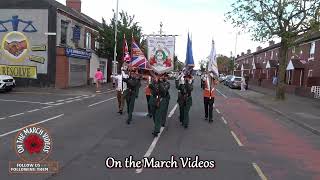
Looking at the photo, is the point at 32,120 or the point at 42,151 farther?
the point at 32,120

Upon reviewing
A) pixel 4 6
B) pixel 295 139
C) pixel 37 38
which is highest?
pixel 4 6

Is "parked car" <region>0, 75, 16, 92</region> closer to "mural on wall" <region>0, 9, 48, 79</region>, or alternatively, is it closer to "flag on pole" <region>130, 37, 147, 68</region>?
"mural on wall" <region>0, 9, 48, 79</region>

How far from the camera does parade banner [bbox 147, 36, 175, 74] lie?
15.9 m

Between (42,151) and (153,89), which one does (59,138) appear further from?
(153,89)

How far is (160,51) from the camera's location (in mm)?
16344

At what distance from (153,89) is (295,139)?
4.60m

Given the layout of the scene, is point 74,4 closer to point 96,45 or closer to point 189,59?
point 96,45

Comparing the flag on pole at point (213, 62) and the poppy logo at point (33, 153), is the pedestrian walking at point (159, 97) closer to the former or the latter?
the poppy logo at point (33, 153)

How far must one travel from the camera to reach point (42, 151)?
930 cm

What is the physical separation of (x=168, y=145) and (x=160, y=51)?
610cm

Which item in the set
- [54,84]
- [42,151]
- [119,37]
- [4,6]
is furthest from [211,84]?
[119,37]

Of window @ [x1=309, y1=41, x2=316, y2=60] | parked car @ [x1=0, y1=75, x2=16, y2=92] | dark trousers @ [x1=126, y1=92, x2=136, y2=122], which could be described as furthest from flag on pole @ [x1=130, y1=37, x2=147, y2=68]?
window @ [x1=309, y1=41, x2=316, y2=60]

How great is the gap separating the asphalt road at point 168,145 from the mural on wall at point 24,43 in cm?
1596

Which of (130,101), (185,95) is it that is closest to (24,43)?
(130,101)
